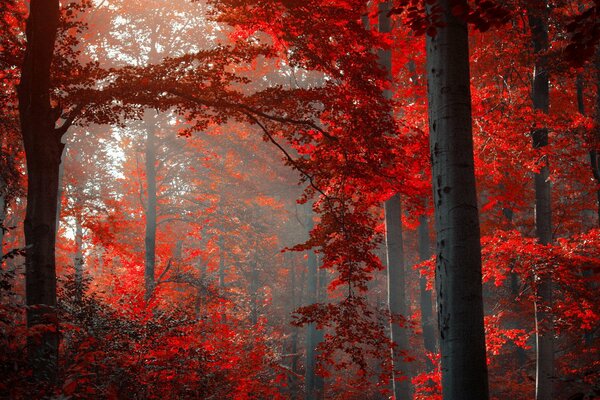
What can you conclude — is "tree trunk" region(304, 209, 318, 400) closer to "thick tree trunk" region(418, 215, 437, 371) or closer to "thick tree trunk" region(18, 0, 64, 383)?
"thick tree trunk" region(418, 215, 437, 371)

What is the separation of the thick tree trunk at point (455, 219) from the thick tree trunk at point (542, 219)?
23.0ft

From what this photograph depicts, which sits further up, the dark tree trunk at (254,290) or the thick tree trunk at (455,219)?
the dark tree trunk at (254,290)

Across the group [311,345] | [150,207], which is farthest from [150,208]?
[311,345]

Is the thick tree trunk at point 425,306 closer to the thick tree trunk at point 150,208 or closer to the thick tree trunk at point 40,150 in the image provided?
the thick tree trunk at point 150,208

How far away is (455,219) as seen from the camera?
371cm

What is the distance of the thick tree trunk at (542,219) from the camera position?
10.3m

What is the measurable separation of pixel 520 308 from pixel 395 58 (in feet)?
38.5

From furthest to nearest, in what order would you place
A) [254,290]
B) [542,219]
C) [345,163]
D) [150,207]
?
1. [254,290]
2. [150,207]
3. [542,219]
4. [345,163]

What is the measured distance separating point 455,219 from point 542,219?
27.6ft

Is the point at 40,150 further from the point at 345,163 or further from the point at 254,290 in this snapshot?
the point at 254,290

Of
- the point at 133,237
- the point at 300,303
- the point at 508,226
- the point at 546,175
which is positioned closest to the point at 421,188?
the point at 546,175

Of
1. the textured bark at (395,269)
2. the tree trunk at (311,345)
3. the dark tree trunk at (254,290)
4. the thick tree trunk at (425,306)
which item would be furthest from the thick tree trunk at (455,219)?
the dark tree trunk at (254,290)

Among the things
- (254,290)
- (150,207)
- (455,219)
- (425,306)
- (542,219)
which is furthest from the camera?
(254,290)

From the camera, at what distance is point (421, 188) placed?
8.84 m
